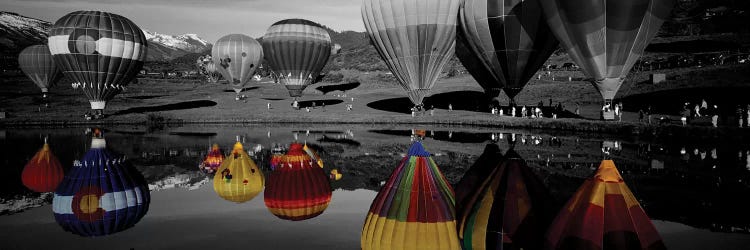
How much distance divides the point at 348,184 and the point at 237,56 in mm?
34604

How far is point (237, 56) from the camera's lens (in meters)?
46.3

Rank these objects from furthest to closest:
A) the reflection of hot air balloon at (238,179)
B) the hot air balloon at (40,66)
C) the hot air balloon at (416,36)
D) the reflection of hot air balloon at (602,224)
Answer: the hot air balloon at (40,66), the hot air balloon at (416,36), the reflection of hot air balloon at (238,179), the reflection of hot air balloon at (602,224)

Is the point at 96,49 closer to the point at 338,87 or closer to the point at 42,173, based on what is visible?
the point at 42,173

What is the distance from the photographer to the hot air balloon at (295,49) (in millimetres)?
39156

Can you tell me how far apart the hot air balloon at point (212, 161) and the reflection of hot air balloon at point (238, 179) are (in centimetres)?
24

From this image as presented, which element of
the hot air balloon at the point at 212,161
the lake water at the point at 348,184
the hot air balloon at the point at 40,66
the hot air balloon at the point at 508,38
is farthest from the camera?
the hot air balloon at the point at 40,66

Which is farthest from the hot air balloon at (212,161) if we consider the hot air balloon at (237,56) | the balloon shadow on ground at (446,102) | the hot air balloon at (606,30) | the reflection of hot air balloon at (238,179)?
the hot air balloon at (237,56)

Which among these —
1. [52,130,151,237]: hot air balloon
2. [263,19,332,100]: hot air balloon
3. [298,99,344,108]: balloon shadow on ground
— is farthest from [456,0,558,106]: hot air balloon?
[298,99,344,108]: balloon shadow on ground

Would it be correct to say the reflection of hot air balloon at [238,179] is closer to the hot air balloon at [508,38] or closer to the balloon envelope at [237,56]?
the hot air balloon at [508,38]

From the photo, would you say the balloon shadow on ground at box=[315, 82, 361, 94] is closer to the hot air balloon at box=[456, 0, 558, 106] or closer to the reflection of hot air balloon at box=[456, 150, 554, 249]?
the hot air balloon at box=[456, 0, 558, 106]

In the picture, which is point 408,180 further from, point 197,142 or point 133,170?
point 197,142

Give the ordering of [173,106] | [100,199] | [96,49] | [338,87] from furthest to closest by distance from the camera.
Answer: [338,87], [173,106], [96,49], [100,199]

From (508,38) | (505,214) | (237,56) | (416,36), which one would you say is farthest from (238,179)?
(237,56)

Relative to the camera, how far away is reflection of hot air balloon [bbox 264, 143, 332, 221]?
430 inches
